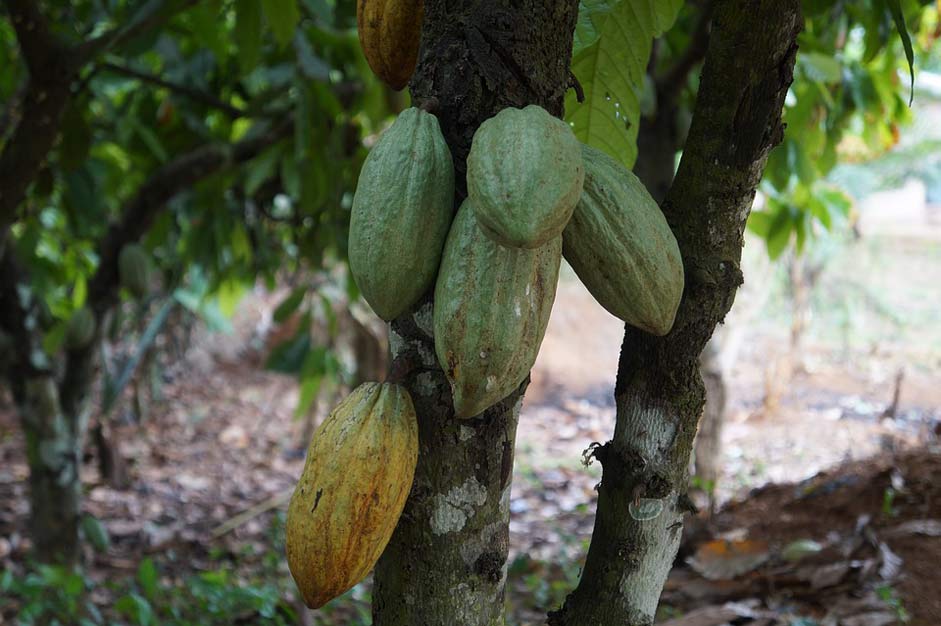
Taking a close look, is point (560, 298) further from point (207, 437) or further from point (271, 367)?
point (271, 367)

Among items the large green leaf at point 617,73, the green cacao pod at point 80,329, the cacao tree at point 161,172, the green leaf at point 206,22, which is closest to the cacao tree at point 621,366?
the large green leaf at point 617,73

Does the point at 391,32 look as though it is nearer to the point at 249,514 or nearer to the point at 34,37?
the point at 34,37

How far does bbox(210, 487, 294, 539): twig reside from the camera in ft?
11.5

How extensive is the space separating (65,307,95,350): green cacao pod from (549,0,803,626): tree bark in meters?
2.19

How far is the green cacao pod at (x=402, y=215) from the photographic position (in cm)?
72

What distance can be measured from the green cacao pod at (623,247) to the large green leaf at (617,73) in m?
0.33

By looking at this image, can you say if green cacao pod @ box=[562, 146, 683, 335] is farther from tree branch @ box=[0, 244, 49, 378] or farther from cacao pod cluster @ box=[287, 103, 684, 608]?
tree branch @ box=[0, 244, 49, 378]

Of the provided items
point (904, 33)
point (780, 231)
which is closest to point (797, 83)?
point (780, 231)

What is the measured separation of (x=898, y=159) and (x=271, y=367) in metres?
5.32

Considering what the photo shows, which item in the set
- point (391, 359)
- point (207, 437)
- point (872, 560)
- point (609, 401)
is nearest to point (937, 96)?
point (609, 401)

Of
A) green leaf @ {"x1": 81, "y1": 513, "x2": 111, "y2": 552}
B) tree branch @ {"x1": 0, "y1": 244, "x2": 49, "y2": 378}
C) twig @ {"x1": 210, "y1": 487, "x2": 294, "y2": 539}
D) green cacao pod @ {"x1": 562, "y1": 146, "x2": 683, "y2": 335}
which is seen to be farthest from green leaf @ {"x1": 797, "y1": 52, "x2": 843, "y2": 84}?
twig @ {"x1": 210, "y1": 487, "x2": 294, "y2": 539}

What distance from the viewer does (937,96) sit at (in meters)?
5.32

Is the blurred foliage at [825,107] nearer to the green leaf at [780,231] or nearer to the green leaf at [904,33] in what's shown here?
the green leaf at [780,231]

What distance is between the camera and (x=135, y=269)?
2594mm
